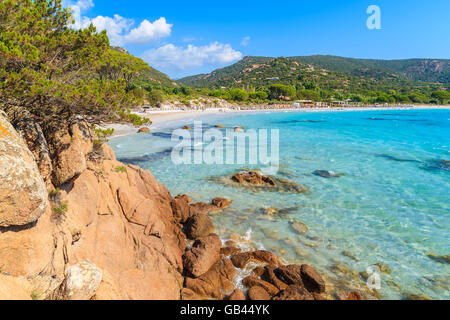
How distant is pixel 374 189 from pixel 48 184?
54.3ft

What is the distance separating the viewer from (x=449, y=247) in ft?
30.1

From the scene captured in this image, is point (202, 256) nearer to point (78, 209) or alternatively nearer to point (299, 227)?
point (78, 209)

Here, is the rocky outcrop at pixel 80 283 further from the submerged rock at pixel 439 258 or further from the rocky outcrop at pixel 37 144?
the submerged rock at pixel 439 258

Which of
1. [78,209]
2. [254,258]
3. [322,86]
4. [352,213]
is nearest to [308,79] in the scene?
[322,86]

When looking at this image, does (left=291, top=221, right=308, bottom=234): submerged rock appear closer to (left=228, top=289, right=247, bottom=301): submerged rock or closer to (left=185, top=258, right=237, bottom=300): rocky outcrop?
(left=185, top=258, right=237, bottom=300): rocky outcrop

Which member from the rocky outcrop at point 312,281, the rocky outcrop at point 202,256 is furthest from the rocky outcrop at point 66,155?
the rocky outcrop at point 312,281

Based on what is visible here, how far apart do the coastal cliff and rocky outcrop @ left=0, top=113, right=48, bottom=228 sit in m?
0.01

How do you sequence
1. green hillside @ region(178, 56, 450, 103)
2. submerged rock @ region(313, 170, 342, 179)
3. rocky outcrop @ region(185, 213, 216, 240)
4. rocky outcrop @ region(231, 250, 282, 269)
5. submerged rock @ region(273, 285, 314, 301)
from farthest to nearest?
green hillside @ region(178, 56, 450, 103), submerged rock @ region(313, 170, 342, 179), rocky outcrop @ region(185, 213, 216, 240), rocky outcrop @ region(231, 250, 282, 269), submerged rock @ region(273, 285, 314, 301)

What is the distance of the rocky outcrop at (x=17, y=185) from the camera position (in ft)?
11.6

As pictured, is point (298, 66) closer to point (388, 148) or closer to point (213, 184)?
point (388, 148)

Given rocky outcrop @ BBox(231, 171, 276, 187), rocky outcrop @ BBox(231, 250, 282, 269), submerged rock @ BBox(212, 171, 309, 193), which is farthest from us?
rocky outcrop @ BBox(231, 171, 276, 187)

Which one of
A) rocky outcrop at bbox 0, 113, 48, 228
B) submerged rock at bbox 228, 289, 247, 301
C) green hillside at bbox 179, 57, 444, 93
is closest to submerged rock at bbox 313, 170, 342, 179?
submerged rock at bbox 228, 289, 247, 301

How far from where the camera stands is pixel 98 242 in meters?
5.88

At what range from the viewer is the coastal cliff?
3.85 meters
